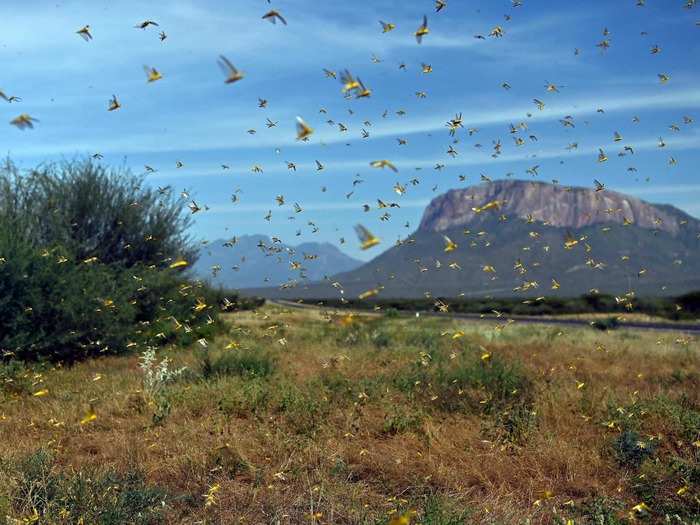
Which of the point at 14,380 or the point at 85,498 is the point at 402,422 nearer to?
the point at 85,498

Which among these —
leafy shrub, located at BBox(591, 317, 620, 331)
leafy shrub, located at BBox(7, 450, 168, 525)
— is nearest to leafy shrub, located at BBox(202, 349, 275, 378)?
leafy shrub, located at BBox(7, 450, 168, 525)

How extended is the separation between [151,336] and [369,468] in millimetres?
17745

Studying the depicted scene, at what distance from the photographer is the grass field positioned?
23.9 feet

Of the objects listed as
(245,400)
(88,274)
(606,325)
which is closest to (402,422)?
(245,400)

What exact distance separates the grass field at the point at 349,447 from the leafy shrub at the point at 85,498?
2 centimetres

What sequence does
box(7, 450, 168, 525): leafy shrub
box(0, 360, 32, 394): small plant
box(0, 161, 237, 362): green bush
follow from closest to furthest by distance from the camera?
box(7, 450, 168, 525): leafy shrub < box(0, 360, 32, 394): small plant < box(0, 161, 237, 362): green bush

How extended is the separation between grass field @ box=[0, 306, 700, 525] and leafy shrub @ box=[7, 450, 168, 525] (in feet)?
0.07

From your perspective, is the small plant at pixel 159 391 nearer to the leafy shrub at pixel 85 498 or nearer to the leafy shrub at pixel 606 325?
the leafy shrub at pixel 85 498

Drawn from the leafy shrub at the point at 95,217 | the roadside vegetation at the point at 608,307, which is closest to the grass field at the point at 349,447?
the leafy shrub at the point at 95,217

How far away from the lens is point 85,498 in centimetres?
704

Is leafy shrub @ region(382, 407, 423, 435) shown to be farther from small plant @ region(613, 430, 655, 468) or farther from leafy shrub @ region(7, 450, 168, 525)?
leafy shrub @ region(7, 450, 168, 525)

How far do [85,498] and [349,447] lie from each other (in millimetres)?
3677

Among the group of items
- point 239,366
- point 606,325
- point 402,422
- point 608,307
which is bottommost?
point 606,325

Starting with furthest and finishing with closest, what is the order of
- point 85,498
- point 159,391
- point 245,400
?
1. point 159,391
2. point 245,400
3. point 85,498
